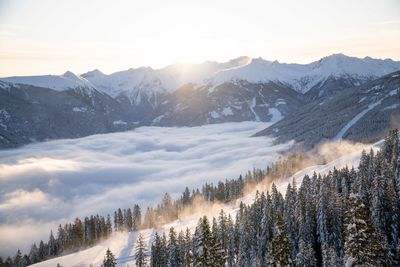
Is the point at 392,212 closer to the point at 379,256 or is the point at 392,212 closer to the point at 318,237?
the point at 318,237

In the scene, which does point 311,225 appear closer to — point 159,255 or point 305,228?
point 305,228

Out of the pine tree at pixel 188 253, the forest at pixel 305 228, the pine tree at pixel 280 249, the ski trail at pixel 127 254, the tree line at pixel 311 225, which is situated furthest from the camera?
the ski trail at pixel 127 254

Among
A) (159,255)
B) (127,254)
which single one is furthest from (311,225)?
(127,254)

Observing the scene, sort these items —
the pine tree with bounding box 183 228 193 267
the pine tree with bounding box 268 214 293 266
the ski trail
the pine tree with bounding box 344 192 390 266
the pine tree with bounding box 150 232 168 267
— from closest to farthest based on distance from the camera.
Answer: the pine tree with bounding box 344 192 390 266 → the pine tree with bounding box 268 214 293 266 → the pine tree with bounding box 183 228 193 267 → the pine tree with bounding box 150 232 168 267 → the ski trail

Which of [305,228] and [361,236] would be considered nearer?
[361,236]

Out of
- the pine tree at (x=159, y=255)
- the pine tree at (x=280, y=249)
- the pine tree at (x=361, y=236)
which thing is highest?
the pine tree at (x=361, y=236)

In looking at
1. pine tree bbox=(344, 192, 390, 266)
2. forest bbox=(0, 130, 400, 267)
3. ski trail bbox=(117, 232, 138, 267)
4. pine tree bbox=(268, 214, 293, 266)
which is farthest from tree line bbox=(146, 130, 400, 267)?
ski trail bbox=(117, 232, 138, 267)

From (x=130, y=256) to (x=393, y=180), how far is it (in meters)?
84.2

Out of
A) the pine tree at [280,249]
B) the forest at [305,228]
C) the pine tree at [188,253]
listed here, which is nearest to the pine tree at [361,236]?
the forest at [305,228]

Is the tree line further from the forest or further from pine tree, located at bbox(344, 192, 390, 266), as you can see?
pine tree, located at bbox(344, 192, 390, 266)

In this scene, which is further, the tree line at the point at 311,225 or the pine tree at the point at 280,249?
the tree line at the point at 311,225

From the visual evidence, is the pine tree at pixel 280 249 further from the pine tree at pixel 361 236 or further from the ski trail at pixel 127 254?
the ski trail at pixel 127 254

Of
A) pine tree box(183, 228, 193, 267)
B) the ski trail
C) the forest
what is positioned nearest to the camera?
the forest

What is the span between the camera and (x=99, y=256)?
4003 inches
